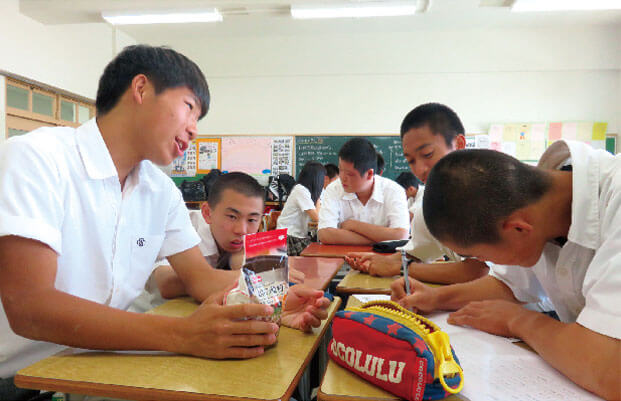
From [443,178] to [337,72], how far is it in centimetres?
535

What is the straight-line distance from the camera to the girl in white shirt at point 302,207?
3.67m

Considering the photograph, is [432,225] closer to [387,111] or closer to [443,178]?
[443,178]

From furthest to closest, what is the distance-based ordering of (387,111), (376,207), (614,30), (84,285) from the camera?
(387,111) < (614,30) < (376,207) < (84,285)

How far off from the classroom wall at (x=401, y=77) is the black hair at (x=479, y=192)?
5090 millimetres

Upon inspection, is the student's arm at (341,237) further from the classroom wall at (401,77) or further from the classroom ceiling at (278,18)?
the classroom wall at (401,77)

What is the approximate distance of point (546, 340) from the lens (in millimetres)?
797

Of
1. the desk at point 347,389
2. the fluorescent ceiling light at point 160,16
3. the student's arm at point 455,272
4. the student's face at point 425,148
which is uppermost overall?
the fluorescent ceiling light at point 160,16

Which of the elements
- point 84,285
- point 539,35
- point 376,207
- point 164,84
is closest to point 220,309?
point 84,285

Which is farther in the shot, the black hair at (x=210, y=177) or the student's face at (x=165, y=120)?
the black hair at (x=210, y=177)

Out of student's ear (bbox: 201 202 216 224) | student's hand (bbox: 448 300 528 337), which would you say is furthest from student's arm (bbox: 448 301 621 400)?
student's ear (bbox: 201 202 216 224)

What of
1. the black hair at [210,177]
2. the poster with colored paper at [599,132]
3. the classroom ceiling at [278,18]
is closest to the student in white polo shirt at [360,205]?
the classroom ceiling at [278,18]

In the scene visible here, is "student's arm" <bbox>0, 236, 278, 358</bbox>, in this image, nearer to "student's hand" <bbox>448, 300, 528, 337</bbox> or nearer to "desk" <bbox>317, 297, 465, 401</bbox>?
"desk" <bbox>317, 297, 465, 401</bbox>

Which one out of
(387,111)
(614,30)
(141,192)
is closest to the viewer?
(141,192)

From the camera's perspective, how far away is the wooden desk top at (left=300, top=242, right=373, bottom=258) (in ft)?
7.48
